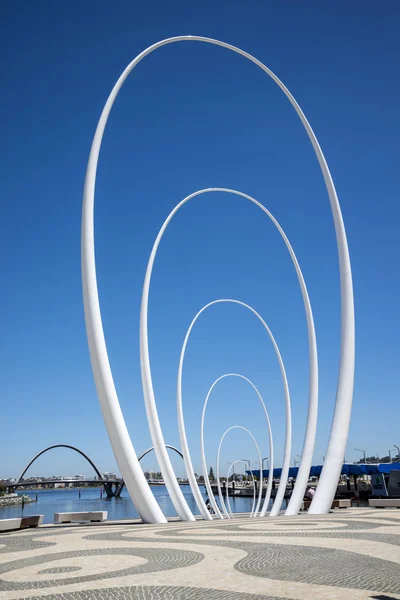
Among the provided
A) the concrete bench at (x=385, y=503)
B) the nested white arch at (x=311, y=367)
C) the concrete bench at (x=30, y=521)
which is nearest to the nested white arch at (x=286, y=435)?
the nested white arch at (x=311, y=367)

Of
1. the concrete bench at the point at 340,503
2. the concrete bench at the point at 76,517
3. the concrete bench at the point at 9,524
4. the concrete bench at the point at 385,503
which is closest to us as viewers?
the concrete bench at the point at 9,524

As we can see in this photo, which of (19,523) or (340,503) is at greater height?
(19,523)

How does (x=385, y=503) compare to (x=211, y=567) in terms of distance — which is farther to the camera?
(x=385, y=503)

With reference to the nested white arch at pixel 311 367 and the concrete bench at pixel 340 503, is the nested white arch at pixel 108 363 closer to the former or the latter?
the nested white arch at pixel 311 367

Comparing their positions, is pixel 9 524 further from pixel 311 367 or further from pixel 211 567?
pixel 311 367

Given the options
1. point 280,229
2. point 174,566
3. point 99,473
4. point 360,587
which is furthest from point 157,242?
point 99,473

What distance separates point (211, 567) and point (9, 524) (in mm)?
11951

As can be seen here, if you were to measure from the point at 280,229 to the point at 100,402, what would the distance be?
18532mm

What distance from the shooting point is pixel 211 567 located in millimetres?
7621

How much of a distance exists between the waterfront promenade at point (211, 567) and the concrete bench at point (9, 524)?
5.01m

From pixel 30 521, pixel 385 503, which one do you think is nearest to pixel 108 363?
pixel 30 521

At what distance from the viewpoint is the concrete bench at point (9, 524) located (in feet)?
54.5

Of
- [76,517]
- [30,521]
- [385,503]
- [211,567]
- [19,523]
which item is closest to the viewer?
[211,567]

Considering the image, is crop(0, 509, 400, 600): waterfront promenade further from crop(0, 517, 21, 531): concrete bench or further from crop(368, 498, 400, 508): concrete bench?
crop(368, 498, 400, 508): concrete bench
